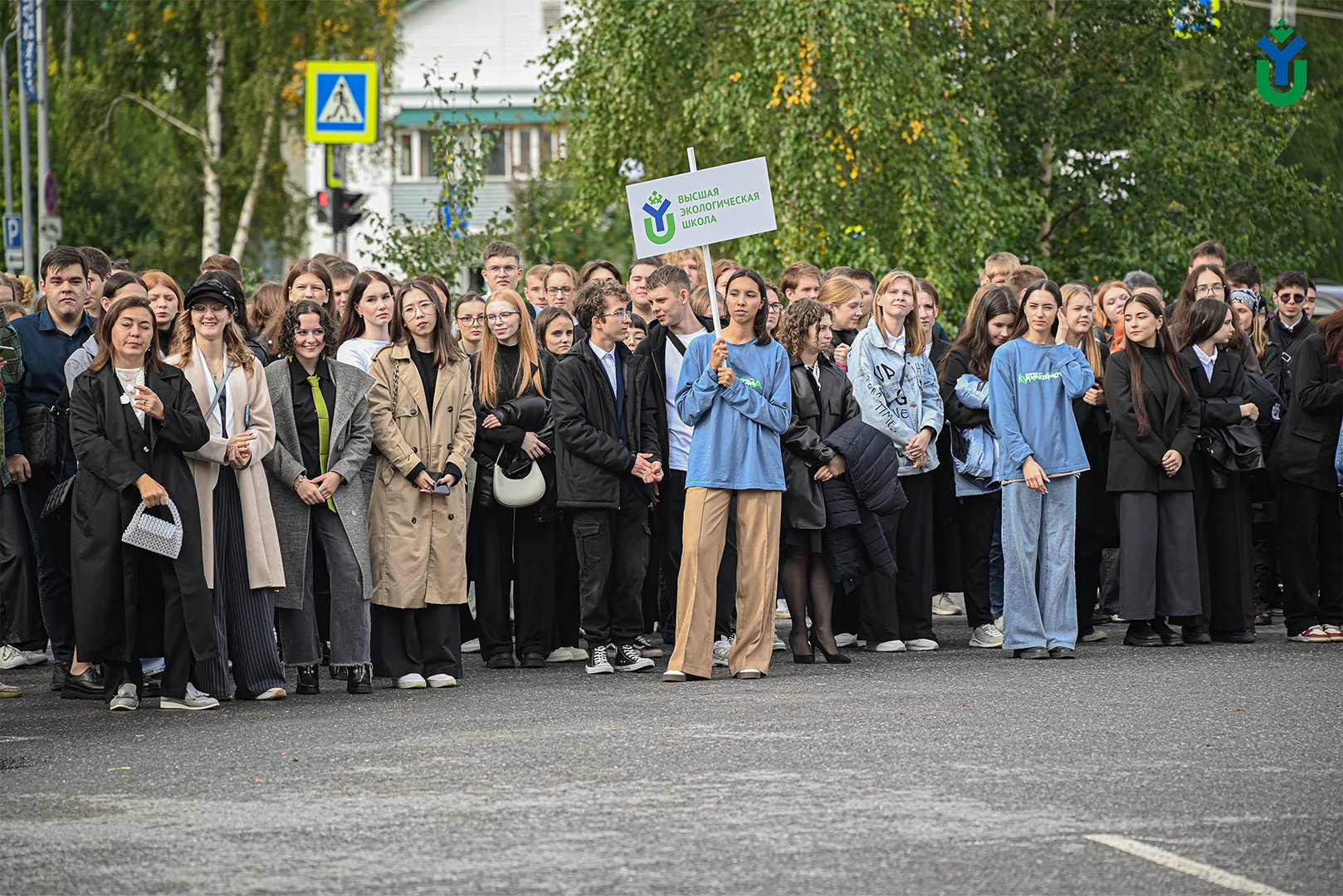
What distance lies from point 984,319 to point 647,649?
302cm

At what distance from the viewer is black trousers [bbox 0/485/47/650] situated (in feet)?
37.9

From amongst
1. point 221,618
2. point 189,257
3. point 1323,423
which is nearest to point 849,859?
point 221,618

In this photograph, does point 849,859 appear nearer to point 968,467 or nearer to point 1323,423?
point 968,467

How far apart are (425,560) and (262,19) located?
3257 centimetres

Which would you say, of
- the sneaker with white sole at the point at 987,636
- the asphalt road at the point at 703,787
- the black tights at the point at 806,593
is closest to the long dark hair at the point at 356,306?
the asphalt road at the point at 703,787

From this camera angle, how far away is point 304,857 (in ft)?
21.0

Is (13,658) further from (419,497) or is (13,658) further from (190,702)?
(419,497)

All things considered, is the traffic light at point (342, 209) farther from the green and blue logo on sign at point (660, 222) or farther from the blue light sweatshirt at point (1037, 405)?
the blue light sweatshirt at point (1037, 405)

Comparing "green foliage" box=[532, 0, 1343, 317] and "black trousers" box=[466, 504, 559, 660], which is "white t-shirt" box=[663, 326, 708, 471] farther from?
"green foliage" box=[532, 0, 1343, 317]

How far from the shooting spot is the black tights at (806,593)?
1147 centimetres

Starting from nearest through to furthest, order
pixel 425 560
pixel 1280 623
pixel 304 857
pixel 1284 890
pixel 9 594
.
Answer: pixel 1284 890
pixel 304 857
pixel 425 560
pixel 9 594
pixel 1280 623

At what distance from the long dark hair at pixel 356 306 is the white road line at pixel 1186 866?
5.95 meters

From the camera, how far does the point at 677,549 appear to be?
12008 mm

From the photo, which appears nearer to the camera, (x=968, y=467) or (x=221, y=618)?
(x=221, y=618)
